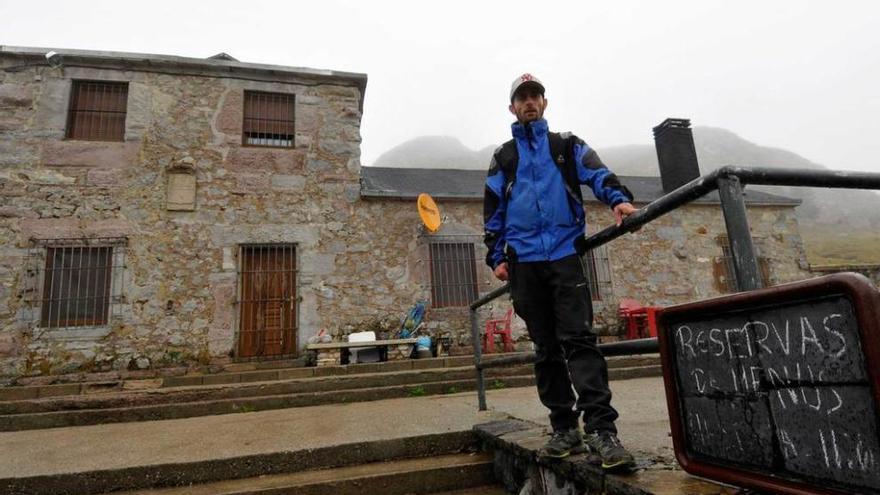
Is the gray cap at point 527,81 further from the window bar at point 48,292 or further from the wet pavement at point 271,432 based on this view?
the window bar at point 48,292

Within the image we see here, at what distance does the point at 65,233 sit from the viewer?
750 centimetres

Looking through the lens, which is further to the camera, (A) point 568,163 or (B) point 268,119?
(B) point 268,119

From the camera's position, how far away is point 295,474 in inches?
100.0

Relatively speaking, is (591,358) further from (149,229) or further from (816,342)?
(149,229)

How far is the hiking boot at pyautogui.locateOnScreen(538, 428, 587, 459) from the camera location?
183cm

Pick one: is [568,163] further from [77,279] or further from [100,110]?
[100,110]

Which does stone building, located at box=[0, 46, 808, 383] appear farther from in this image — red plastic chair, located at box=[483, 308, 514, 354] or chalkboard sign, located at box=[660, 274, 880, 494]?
chalkboard sign, located at box=[660, 274, 880, 494]

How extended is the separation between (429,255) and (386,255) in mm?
853

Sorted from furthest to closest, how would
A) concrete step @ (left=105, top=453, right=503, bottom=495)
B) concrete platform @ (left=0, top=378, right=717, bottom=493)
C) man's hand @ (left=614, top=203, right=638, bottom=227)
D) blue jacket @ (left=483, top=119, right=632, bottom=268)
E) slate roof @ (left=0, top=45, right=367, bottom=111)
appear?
1. slate roof @ (left=0, top=45, right=367, bottom=111)
2. concrete platform @ (left=0, top=378, right=717, bottom=493)
3. concrete step @ (left=105, top=453, right=503, bottom=495)
4. blue jacket @ (left=483, top=119, right=632, bottom=268)
5. man's hand @ (left=614, top=203, right=638, bottom=227)

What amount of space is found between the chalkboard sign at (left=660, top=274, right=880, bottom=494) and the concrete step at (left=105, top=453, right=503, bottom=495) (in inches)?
57.5

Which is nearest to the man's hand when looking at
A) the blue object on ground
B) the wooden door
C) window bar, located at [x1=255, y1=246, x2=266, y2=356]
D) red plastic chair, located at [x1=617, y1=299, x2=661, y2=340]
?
the blue object on ground

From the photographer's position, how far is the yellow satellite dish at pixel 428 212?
8.53 metres

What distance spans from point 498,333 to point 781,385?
25.0 ft

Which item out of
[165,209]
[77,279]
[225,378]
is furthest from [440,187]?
[77,279]
